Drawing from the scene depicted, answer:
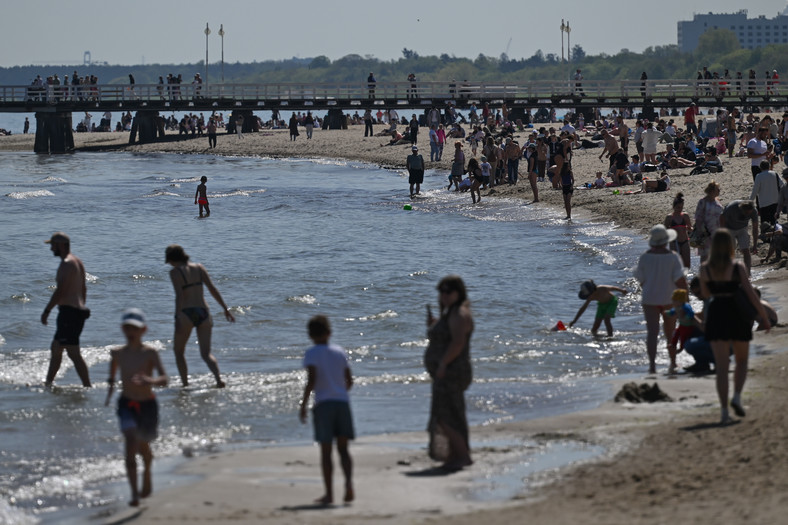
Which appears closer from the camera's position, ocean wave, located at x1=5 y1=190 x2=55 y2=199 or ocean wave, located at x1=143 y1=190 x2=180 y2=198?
ocean wave, located at x1=143 y1=190 x2=180 y2=198

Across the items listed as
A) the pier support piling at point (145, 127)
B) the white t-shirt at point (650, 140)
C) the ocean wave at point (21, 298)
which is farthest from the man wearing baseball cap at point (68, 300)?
the pier support piling at point (145, 127)

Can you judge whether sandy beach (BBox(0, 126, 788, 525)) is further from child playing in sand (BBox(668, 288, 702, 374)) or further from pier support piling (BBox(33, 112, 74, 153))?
pier support piling (BBox(33, 112, 74, 153))

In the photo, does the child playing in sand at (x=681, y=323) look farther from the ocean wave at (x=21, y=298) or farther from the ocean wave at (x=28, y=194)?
the ocean wave at (x=28, y=194)

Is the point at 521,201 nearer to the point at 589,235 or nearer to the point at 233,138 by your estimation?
the point at 589,235

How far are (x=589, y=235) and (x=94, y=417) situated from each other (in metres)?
14.9

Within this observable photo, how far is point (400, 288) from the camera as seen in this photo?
18812 millimetres

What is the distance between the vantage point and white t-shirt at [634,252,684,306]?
10578mm

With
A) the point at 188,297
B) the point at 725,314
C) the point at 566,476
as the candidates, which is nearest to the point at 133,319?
the point at 566,476

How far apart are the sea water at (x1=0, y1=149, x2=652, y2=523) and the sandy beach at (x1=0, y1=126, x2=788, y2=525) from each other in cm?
67

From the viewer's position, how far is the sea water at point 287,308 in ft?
32.5

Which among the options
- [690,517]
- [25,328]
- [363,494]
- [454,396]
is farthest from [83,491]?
[25,328]

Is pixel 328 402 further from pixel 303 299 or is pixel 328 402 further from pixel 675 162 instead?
pixel 675 162

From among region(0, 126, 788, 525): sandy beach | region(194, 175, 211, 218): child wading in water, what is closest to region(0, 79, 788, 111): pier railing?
region(194, 175, 211, 218): child wading in water

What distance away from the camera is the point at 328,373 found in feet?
23.8
